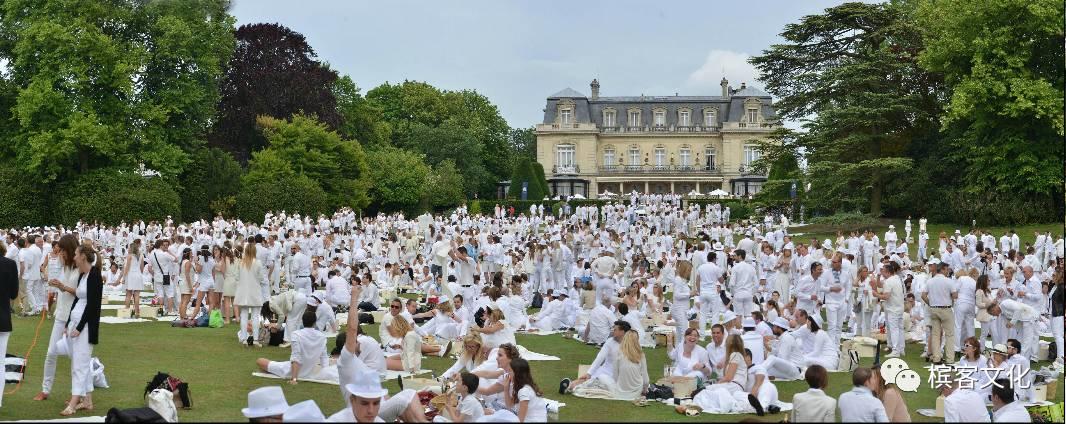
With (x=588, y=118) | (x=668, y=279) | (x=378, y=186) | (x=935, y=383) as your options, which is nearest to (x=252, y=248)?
(x=935, y=383)

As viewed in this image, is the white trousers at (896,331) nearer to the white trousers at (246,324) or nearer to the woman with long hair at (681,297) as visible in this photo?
the woman with long hair at (681,297)

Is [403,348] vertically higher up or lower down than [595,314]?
lower down

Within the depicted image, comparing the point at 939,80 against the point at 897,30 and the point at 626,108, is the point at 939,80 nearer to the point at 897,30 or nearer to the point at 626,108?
the point at 897,30

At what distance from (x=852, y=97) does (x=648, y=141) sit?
152 ft

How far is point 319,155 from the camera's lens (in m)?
50.2

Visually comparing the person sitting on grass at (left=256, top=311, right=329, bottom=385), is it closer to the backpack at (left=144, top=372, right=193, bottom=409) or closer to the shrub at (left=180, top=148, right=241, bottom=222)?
the backpack at (left=144, top=372, right=193, bottom=409)

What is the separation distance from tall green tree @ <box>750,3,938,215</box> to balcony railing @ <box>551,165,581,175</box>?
1617 inches

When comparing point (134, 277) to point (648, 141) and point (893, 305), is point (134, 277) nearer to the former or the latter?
point (893, 305)

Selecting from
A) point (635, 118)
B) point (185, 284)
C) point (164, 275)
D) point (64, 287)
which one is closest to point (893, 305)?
point (64, 287)

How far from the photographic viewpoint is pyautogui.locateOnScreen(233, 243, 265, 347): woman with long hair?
1455cm

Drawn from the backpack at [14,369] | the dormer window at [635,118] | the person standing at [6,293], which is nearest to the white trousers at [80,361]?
the person standing at [6,293]

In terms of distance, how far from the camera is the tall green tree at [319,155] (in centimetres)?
5003

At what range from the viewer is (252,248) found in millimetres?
15062

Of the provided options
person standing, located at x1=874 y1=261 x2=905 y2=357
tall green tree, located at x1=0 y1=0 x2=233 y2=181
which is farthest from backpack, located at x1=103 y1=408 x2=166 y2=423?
tall green tree, located at x1=0 y1=0 x2=233 y2=181
